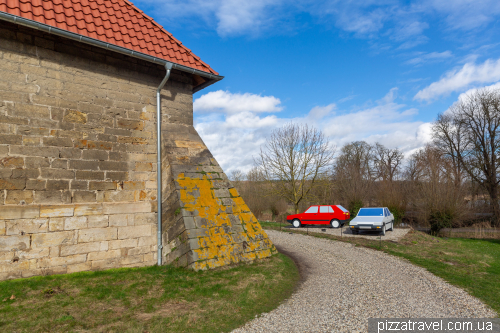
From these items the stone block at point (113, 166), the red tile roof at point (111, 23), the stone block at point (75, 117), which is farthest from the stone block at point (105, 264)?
the red tile roof at point (111, 23)

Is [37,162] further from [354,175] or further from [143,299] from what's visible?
[354,175]

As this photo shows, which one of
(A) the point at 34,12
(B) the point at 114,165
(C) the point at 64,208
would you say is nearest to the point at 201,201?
(B) the point at 114,165

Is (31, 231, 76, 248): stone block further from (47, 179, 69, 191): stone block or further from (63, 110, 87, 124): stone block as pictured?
(63, 110, 87, 124): stone block

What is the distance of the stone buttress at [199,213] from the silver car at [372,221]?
8.56 m

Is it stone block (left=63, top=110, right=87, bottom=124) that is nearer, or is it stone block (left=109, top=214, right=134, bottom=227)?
stone block (left=63, top=110, right=87, bottom=124)

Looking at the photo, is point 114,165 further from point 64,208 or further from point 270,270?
point 270,270

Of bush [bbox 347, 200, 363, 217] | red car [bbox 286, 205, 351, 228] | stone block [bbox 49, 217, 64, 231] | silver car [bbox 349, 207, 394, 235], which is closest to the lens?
stone block [bbox 49, 217, 64, 231]

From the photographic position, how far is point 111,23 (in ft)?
22.7

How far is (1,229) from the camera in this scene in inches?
209

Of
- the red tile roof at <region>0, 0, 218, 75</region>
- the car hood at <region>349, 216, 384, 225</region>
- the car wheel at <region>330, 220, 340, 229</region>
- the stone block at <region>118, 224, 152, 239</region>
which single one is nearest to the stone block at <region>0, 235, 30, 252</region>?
the stone block at <region>118, 224, 152, 239</region>

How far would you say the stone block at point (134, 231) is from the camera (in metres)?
6.65

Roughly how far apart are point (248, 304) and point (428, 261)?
258 inches

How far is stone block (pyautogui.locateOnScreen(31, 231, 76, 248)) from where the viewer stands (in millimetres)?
5623

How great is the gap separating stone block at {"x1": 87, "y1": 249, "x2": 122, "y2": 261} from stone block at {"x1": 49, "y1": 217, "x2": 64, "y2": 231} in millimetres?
819
